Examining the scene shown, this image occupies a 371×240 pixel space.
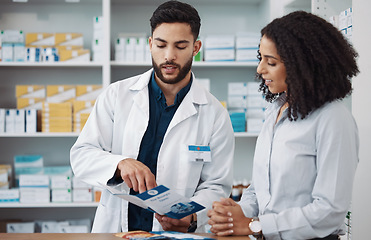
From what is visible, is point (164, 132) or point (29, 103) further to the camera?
point (29, 103)

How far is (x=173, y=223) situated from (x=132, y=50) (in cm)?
214

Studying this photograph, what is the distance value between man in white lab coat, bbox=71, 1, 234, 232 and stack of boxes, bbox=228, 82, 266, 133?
1593 mm

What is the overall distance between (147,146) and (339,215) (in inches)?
33.5

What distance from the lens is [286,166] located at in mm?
1252

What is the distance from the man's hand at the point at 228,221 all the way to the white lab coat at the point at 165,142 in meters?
0.33

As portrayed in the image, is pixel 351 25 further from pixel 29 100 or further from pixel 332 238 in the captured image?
pixel 29 100

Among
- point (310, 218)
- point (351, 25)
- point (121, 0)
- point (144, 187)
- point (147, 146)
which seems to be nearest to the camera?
point (310, 218)

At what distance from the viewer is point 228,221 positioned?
4.25 ft

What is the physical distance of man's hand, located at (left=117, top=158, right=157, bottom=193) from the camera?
141 centimetres

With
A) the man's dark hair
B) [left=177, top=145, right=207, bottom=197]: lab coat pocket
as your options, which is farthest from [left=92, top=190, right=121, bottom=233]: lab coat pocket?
the man's dark hair

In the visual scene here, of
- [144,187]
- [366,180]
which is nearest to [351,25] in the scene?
[366,180]

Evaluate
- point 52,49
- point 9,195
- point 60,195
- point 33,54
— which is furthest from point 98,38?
point 9,195

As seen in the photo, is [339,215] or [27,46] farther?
[27,46]

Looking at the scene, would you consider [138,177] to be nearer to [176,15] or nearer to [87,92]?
[176,15]
